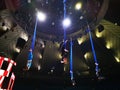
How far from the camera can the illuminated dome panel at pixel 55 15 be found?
11141 millimetres

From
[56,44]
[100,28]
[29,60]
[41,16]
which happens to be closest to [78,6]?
[100,28]

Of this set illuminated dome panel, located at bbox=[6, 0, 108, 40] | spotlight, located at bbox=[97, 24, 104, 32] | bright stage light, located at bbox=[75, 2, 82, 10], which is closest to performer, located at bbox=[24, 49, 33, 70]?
illuminated dome panel, located at bbox=[6, 0, 108, 40]

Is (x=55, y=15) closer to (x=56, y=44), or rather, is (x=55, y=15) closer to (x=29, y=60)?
(x=56, y=44)

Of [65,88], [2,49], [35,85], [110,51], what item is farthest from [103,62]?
[2,49]

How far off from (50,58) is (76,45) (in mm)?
2160

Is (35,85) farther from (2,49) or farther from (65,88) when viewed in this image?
(2,49)

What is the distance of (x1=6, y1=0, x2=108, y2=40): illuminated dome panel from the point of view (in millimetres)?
11141

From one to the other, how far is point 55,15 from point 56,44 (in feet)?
6.59

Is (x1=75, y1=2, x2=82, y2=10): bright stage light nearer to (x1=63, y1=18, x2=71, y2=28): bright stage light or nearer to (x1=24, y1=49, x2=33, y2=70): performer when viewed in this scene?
(x1=63, y1=18, x2=71, y2=28): bright stage light

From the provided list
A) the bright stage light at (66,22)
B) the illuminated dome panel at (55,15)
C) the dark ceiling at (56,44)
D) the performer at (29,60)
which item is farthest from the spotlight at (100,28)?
the performer at (29,60)

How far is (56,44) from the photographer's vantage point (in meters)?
12.5

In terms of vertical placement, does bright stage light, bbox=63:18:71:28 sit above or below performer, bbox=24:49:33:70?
above

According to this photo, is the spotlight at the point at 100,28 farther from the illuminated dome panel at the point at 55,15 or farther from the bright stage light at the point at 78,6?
the bright stage light at the point at 78,6

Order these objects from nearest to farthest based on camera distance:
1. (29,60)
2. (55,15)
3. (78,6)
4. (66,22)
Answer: (78,6), (55,15), (66,22), (29,60)
